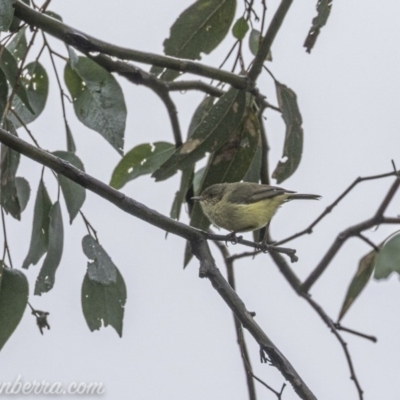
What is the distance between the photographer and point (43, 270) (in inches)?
99.7

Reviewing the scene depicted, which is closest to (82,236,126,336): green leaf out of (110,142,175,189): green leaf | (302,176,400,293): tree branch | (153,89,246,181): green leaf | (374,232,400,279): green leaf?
(153,89,246,181): green leaf

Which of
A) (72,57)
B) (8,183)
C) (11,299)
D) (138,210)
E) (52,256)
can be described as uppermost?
(72,57)

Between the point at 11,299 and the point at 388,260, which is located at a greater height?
the point at 388,260

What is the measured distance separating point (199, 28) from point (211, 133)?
0.54 m

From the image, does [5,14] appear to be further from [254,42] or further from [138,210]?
[254,42]

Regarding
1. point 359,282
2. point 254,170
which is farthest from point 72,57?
point 359,282

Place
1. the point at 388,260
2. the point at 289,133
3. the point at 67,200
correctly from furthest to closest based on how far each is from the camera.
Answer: the point at 289,133 < the point at 67,200 < the point at 388,260

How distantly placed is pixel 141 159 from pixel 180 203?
349 mm

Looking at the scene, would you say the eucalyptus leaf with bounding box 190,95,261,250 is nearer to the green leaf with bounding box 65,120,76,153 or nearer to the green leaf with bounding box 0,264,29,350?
the green leaf with bounding box 65,120,76,153

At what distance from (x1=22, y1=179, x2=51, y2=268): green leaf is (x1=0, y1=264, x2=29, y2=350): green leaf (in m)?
0.08

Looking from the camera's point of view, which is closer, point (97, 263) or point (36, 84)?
point (97, 263)

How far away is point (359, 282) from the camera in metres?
2.68

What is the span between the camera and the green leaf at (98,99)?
2.68 meters

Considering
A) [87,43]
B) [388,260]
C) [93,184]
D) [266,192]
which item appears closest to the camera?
[93,184]
